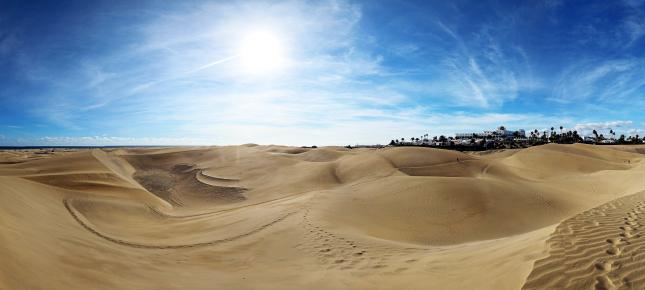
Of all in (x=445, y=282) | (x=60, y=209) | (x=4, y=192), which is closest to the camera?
(x=445, y=282)

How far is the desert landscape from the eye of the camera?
570 centimetres

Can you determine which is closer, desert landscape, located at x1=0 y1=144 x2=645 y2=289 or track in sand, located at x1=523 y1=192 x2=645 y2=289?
track in sand, located at x1=523 y1=192 x2=645 y2=289

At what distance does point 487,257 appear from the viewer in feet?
23.7

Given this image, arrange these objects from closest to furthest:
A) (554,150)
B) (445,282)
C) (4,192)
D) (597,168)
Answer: (445,282) → (4,192) → (597,168) → (554,150)

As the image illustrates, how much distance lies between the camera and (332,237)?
10.9 metres

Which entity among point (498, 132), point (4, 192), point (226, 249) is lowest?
point (226, 249)

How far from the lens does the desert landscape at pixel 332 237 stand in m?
5.70

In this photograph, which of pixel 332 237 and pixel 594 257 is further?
pixel 332 237

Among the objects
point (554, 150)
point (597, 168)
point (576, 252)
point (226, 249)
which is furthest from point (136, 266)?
point (554, 150)

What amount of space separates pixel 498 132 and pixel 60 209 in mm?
153378

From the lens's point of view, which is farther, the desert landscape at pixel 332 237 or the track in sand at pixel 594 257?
the desert landscape at pixel 332 237

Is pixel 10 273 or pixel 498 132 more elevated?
pixel 498 132

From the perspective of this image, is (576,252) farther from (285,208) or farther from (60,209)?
(60,209)

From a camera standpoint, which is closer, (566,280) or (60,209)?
(566,280)
